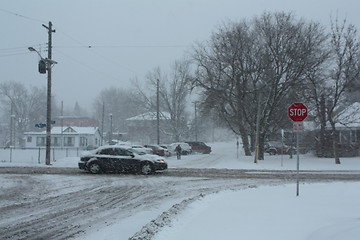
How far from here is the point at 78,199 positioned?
12.3 meters

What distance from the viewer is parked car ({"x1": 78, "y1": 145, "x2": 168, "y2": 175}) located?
66.5ft

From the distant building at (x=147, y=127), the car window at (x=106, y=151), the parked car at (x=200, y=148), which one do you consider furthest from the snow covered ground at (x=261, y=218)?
the distant building at (x=147, y=127)

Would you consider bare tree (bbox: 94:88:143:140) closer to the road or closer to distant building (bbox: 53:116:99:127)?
distant building (bbox: 53:116:99:127)

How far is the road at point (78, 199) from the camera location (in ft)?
28.3

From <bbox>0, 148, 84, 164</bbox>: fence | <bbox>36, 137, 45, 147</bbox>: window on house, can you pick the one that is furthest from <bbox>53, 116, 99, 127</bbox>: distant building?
<bbox>0, 148, 84, 164</bbox>: fence

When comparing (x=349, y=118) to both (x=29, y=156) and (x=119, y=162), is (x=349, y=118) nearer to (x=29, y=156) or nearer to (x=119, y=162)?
(x=119, y=162)

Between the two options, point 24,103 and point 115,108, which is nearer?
point 24,103

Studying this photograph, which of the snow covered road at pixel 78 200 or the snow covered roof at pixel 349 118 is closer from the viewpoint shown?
the snow covered road at pixel 78 200

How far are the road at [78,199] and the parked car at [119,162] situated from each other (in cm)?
176

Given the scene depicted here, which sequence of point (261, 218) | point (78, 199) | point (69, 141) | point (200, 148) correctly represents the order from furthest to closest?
1. point (69, 141)
2. point (200, 148)
3. point (78, 199)
4. point (261, 218)

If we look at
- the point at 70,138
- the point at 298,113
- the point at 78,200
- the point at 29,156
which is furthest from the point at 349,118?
the point at 70,138

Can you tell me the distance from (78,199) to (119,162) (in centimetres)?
808

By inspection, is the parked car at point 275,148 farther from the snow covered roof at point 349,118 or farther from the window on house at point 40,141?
the window on house at point 40,141

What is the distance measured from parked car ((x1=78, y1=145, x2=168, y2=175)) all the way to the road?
176 cm
